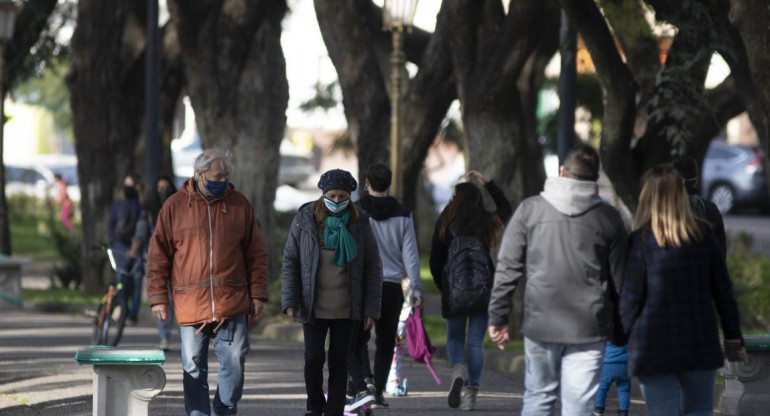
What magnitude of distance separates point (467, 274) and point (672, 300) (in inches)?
139

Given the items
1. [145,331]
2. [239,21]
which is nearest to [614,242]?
[145,331]

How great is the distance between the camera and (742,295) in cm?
1828

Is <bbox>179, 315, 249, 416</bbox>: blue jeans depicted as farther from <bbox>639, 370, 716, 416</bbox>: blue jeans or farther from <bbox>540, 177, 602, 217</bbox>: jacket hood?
<bbox>639, 370, 716, 416</bbox>: blue jeans

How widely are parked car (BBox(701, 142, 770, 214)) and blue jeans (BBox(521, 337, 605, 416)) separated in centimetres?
3022

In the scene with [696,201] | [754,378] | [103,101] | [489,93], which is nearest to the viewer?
[696,201]

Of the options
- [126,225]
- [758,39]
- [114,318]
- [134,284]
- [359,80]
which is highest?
[359,80]

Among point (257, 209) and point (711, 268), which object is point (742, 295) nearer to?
point (257, 209)

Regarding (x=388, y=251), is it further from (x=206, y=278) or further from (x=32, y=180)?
(x=32, y=180)

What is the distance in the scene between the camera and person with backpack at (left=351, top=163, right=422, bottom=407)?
34.4 ft

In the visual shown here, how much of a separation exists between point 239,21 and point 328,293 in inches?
423

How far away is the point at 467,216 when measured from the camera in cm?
1054

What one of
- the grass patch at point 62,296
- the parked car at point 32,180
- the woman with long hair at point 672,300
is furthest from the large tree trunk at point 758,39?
the parked car at point 32,180

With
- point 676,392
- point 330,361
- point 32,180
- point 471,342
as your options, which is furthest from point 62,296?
point 32,180

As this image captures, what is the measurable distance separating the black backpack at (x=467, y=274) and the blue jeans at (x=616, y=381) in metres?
1.16
